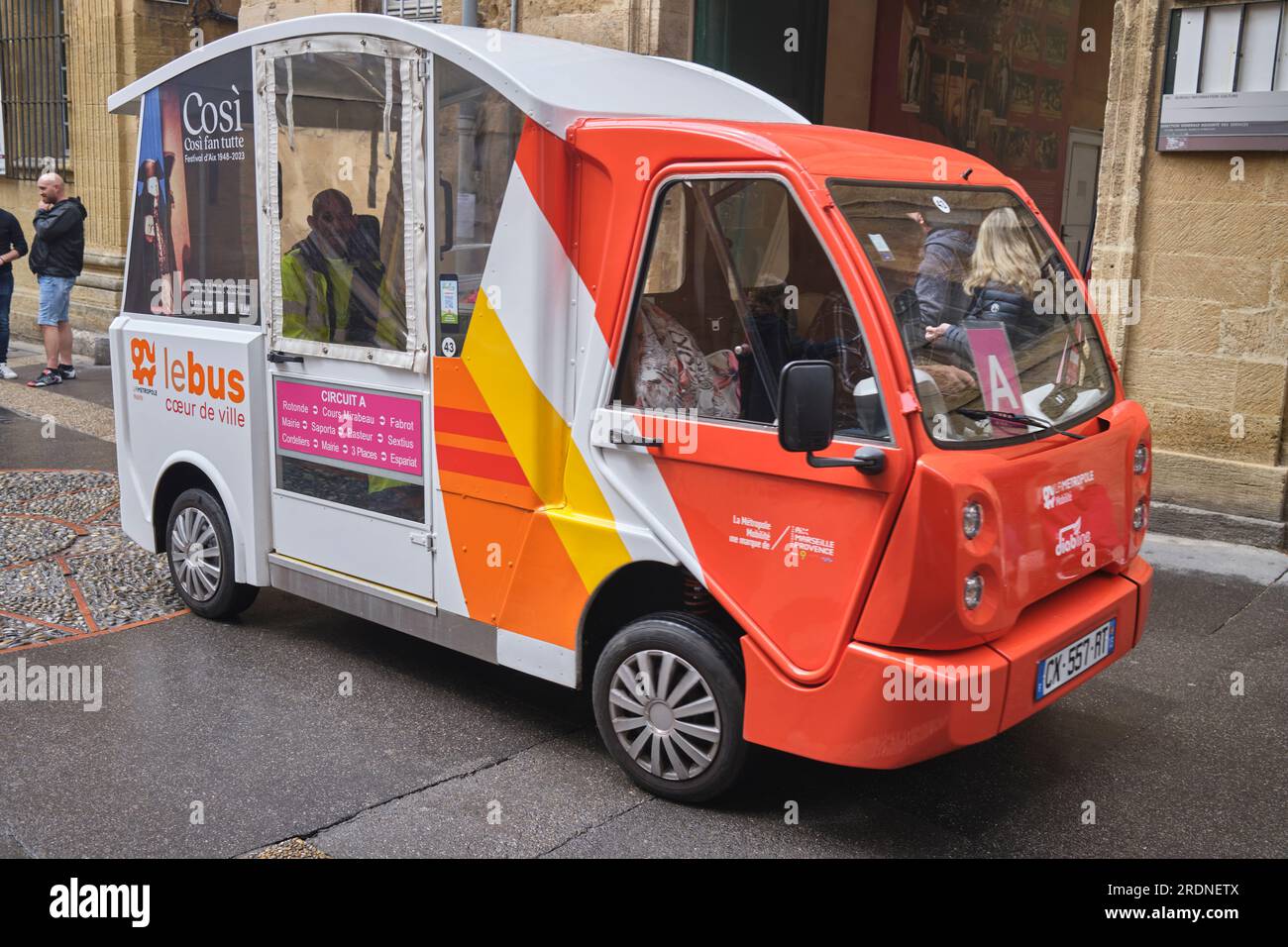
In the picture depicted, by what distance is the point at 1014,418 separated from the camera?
13.1ft

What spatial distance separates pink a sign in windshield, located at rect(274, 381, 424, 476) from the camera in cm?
496

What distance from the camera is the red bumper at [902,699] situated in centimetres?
366

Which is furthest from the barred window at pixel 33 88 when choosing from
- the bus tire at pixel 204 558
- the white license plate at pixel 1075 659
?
the white license plate at pixel 1075 659

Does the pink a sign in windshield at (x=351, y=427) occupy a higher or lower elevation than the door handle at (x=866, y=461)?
lower

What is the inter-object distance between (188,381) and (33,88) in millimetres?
12445

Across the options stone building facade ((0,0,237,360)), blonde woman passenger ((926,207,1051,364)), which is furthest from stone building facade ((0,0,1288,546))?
stone building facade ((0,0,237,360))

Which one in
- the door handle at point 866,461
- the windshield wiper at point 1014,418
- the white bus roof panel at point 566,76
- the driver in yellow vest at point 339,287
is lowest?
the door handle at point 866,461

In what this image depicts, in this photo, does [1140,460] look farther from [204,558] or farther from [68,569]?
[68,569]

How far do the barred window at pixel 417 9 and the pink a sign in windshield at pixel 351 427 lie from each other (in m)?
7.26

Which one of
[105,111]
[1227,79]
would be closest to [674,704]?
[1227,79]

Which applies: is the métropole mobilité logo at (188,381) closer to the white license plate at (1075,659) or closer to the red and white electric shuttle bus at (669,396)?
the red and white electric shuttle bus at (669,396)

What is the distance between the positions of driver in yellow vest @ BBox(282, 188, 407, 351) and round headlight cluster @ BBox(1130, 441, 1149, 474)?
2.71 m
